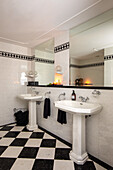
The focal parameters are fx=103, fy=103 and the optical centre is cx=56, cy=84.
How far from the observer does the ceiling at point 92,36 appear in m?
1.58

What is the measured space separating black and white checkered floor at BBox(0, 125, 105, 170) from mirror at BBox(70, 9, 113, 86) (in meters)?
1.19

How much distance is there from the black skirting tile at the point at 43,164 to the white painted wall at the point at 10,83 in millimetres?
1723

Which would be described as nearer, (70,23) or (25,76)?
(70,23)

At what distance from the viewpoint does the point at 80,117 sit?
1.43 metres

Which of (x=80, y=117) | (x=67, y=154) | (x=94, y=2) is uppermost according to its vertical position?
(x=94, y=2)

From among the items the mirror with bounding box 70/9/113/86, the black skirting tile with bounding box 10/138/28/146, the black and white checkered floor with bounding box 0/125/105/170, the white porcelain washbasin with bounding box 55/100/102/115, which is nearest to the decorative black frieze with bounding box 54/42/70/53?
the mirror with bounding box 70/9/113/86

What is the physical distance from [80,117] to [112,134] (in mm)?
456

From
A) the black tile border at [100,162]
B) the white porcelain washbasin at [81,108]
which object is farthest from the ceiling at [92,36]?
the black tile border at [100,162]

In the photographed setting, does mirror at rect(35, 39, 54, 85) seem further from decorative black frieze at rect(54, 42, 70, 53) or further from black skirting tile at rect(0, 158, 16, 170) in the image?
black skirting tile at rect(0, 158, 16, 170)

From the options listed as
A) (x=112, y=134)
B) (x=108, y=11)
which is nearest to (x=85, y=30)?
(x=108, y=11)

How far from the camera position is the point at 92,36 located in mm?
1786

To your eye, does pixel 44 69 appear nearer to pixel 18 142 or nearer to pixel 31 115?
pixel 31 115

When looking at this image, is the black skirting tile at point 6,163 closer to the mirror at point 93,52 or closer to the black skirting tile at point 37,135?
the black skirting tile at point 37,135

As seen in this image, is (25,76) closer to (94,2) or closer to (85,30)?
(85,30)
